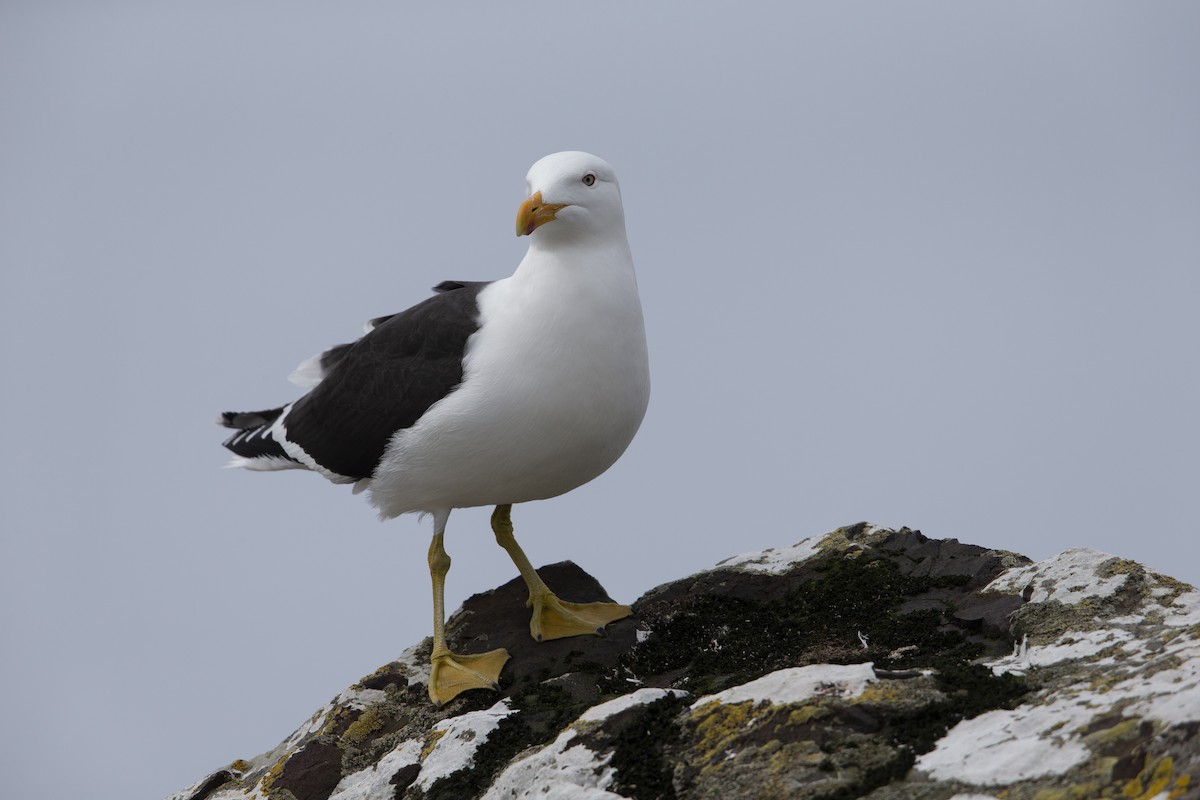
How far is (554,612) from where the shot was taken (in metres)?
8.22

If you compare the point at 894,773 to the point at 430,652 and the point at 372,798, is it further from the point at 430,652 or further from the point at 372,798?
the point at 430,652

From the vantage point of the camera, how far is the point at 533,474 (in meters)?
7.52

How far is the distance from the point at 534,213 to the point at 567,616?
2.75 meters

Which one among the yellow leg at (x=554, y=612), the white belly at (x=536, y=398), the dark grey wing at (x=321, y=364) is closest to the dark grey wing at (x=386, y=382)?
the white belly at (x=536, y=398)

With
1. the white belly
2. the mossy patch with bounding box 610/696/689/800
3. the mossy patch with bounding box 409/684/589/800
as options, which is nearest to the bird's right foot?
the mossy patch with bounding box 409/684/589/800

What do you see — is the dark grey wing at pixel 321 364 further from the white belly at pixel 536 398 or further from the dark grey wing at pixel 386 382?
the white belly at pixel 536 398

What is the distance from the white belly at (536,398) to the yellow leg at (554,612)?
928 millimetres

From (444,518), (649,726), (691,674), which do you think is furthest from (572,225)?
(649,726)

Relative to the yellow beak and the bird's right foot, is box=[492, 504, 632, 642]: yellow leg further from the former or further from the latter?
the yellow beak

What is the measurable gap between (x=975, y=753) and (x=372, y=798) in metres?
3.36

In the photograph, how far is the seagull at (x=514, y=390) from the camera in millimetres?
7316

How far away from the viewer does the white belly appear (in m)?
7.29

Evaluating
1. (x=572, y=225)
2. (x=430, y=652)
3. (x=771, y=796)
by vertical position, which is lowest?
(x=771, y=796)

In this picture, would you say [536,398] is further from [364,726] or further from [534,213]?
[364,726]
